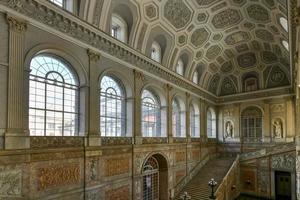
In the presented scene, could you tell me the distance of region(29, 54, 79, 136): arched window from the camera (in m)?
9.83

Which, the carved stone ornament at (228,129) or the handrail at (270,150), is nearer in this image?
the handrail at (270,150)

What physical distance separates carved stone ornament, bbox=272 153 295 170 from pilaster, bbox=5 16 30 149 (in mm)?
18355

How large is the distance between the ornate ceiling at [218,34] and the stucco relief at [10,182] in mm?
6940

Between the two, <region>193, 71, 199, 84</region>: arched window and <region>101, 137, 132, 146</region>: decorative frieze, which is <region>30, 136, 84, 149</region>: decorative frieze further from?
<region>193, 71, 199, 84</region>: arched window

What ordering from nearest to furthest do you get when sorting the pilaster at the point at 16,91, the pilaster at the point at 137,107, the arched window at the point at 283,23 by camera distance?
the pilaster at the point at 16,91 < the arched window at the point at 283,23 < the pilaster at the point at 137,107

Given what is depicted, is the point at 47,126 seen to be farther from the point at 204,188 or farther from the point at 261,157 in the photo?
the point at 261,157

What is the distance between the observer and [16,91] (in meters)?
8.77

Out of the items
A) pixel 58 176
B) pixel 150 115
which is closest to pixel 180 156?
pixel 150 115

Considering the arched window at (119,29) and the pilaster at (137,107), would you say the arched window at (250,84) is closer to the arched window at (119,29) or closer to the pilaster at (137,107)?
the pilaster at (137,107)

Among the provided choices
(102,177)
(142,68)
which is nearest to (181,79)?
(142,68)

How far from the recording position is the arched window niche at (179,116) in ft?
66.7

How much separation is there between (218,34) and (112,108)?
10830 mm

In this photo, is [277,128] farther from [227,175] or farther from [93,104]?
[93,104]

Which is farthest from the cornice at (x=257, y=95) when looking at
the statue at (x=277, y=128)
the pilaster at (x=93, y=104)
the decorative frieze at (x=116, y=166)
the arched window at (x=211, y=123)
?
the pilaster at (x=93, y=104)
